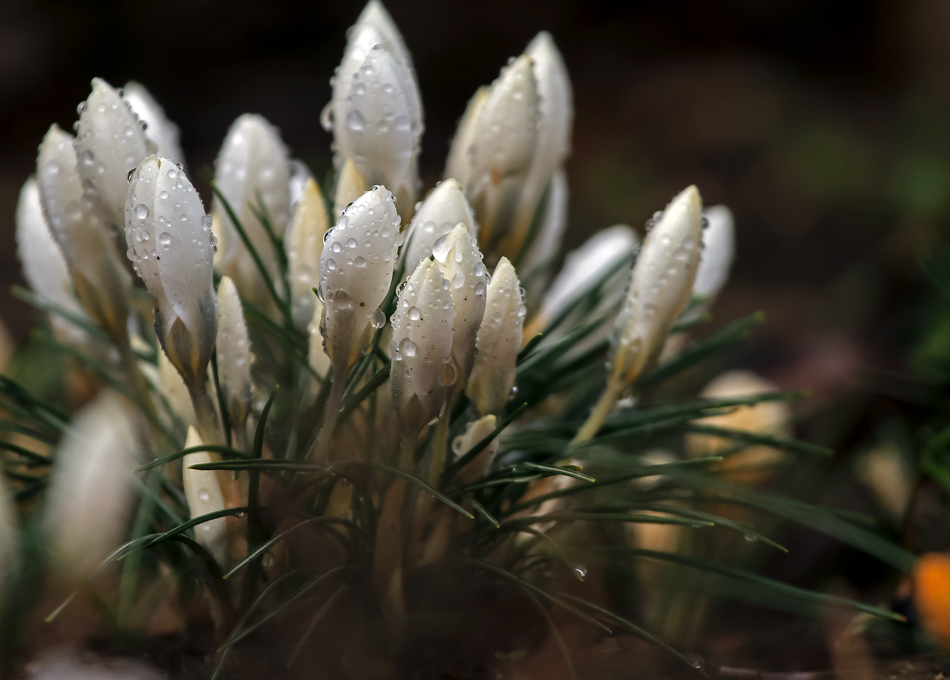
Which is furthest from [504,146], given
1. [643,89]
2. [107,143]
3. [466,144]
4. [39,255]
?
[643,89]

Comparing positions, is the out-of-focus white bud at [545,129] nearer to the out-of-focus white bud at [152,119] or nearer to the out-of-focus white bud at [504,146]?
the out-of-focus white bud at [504,146]

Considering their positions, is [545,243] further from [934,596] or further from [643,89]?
[643,89]

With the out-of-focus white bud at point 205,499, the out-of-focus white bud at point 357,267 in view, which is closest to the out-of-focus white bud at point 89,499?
the out-of-focus white bud at point 205,499

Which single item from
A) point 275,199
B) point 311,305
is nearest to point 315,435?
point 311,305

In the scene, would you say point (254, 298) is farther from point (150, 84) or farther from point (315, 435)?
point (150, 84)

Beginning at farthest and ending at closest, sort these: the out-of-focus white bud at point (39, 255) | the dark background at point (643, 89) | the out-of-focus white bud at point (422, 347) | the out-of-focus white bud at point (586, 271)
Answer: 1. the dark background at point (643, 89)
2. the out-of-focus white bud at point (586, 271)
3. the out-of-focus white bud at point (39, 255)
4. the out-of-focus white bud at point (422, 347)

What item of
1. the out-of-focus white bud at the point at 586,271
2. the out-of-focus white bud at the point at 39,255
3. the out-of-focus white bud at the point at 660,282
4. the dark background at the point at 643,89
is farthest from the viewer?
the dark background at the point at 643,89

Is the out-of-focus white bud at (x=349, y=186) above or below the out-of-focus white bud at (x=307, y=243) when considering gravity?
above
